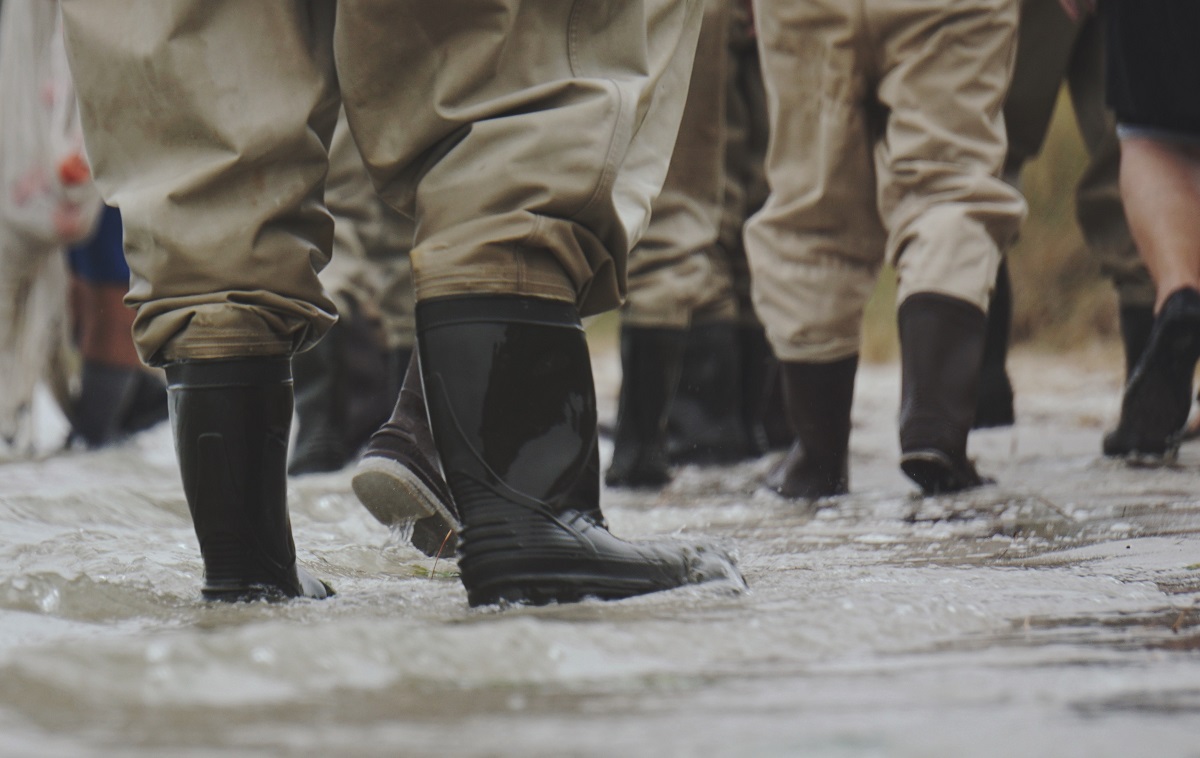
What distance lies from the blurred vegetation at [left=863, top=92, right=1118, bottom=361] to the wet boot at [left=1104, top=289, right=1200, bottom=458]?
4682 millimetres

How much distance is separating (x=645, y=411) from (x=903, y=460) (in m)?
0.89

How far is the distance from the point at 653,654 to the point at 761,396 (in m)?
3.21

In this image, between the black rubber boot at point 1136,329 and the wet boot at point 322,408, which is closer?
the black rubber boot at point 1136,329

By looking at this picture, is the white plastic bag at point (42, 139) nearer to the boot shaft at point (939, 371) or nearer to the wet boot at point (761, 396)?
the wet boot at point (761, 396)

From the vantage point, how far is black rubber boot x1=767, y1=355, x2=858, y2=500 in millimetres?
2945

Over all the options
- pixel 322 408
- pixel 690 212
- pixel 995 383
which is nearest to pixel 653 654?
pixel 690 212

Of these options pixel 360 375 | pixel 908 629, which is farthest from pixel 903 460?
pixel 360 375

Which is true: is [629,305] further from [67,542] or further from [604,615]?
[604,615]

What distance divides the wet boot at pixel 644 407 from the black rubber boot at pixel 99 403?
76.0 inches

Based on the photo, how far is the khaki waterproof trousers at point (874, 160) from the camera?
2736 millimetres

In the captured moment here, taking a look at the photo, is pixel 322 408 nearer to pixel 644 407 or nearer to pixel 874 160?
pixel 644 407

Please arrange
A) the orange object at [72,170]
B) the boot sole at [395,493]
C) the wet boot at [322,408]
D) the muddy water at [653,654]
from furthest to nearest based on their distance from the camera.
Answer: the orange object at [72,170]
the wet boot at [322,408]
the boot sole at [395,493]
the muddy water at [653,654]

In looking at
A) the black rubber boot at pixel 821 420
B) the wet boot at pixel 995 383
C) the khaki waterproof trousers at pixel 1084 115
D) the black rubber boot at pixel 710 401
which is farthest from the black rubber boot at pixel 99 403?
the khaki waterproof trousers at pixel 1084 115

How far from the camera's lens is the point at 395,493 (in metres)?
1.96
